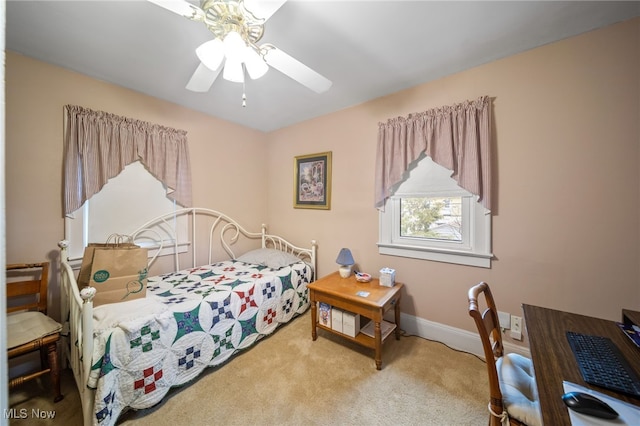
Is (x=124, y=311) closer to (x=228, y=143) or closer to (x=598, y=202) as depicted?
(x=228, y=143)

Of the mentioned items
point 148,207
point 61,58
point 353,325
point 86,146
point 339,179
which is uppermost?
point 61,58

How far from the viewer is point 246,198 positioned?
3.18 metres

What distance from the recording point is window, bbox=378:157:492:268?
1911 mm

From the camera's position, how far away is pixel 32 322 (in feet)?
4.98

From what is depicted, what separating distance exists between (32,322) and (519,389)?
2.81 meters

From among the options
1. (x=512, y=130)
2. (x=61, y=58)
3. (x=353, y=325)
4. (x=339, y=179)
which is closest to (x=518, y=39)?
(x=512, y=130)

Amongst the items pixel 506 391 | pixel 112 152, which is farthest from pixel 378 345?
pixel 112 152

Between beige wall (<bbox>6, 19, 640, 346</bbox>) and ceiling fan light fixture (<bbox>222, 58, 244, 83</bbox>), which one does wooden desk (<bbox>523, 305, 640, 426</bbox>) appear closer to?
beige wall (<bbox>6, 19, 640, 346</bbox>)

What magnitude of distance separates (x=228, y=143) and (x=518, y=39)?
288cm

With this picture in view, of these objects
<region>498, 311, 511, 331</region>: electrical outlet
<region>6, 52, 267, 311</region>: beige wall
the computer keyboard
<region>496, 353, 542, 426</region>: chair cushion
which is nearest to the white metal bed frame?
<region>6, 52, 267, 311</region>: beige wall

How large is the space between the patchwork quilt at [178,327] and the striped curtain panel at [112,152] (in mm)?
936

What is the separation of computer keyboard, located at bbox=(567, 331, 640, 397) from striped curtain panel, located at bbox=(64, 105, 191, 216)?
9.93 ft

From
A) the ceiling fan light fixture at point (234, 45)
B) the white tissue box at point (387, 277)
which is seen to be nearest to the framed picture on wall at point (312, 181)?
the white tissue box at point (387, 277)

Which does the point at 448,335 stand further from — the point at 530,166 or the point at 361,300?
the point at 530,166
